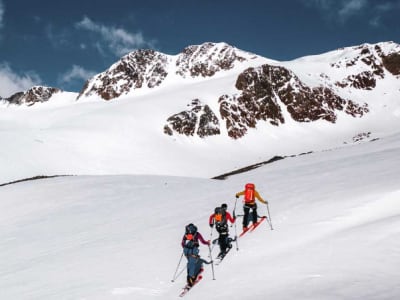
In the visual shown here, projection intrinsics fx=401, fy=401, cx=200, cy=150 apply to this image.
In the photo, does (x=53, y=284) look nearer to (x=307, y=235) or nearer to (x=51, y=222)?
(x=307, y=235)

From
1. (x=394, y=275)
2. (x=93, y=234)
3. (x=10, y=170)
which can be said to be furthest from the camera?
(x=10, y=170)

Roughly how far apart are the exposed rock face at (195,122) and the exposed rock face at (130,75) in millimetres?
61388

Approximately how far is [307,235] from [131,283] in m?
5.69

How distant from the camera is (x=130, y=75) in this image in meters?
186

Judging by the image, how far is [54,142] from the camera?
9619cm

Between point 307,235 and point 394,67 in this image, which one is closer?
point 307,235

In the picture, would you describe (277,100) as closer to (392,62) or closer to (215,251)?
(392,62)

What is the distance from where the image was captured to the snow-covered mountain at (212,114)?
95250mm

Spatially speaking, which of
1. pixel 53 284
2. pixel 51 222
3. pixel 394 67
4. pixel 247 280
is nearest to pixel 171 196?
pixel 51 222

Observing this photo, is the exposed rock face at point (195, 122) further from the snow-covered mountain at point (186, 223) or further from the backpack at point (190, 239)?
the backpack at point (190, 239)

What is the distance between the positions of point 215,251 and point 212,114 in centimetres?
11077

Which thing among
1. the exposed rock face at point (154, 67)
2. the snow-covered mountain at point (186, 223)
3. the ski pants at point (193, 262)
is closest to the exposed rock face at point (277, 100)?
the exposed rock face at point (154, 67)

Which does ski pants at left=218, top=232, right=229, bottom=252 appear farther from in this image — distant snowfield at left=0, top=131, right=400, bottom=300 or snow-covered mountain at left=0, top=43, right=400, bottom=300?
distant snowfield at left=0, top=131, right=400, bottom=300

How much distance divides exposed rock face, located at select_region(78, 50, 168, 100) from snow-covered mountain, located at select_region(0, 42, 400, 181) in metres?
0.50
